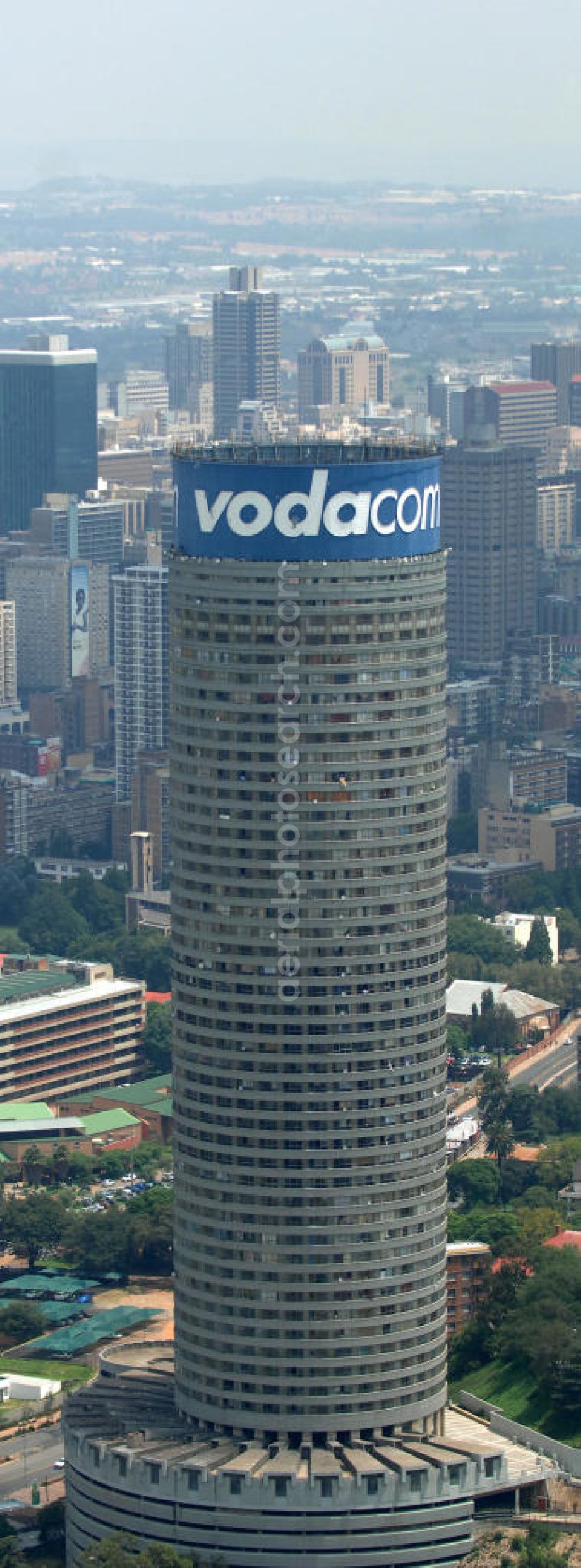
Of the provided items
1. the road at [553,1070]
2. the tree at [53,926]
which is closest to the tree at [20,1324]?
the road at [553,1070]

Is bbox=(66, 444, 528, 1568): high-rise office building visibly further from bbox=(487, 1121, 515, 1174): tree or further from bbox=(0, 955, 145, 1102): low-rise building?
bbox=(0, 955, 145, 1102): low-rise building

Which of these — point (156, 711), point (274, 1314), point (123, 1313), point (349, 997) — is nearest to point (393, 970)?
point (349, 997)

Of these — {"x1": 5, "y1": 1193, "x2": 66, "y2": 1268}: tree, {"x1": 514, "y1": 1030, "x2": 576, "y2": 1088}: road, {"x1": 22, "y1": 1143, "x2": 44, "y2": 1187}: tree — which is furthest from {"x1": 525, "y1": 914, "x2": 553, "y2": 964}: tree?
{"x1": 5, "y1": 1193, "x2": 66, "y2": 1268}: tree

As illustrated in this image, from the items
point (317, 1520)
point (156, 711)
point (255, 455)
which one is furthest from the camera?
point (156, 711)

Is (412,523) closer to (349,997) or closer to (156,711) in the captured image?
(349,997)

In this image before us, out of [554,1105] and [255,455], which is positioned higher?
[255,455]

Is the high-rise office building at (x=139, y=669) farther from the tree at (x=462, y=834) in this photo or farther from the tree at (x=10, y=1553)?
the tree at (x=10, y=1553)
